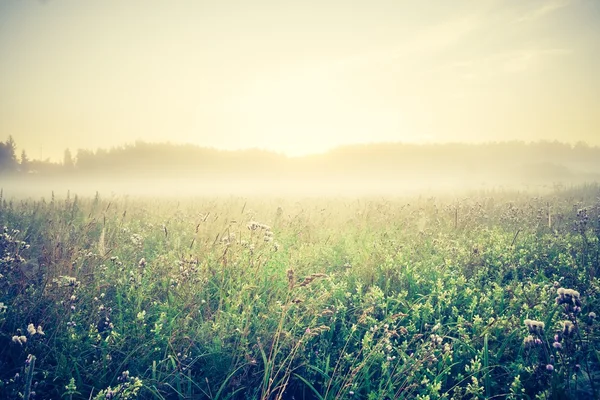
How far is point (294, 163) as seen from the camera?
50375 mm

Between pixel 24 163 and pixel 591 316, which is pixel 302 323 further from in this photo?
pixel 24 163

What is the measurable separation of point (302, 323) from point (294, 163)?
4801 cm

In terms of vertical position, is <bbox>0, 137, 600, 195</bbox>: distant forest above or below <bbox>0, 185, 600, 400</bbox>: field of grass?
above

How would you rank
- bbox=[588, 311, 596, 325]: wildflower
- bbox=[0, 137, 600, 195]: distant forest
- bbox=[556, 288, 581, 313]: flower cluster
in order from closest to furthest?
bbox=[556, 288, 581, 313]: flower cluster < bbox=[588, 311, 596, 325]: wildflower < bbox=[0, 137, 600, 195]: distant forest

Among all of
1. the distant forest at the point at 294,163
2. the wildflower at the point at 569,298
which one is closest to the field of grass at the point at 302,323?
the wildflower at the point at 569,298

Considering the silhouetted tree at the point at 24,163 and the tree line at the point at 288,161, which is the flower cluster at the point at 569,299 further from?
the silhouetted tree at the point at 24,163

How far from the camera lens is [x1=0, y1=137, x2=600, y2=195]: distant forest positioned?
148 ft

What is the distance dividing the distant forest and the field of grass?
41.9 m

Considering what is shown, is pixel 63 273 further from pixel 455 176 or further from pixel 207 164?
pixel 207 164

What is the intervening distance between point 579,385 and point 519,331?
33.5 inches

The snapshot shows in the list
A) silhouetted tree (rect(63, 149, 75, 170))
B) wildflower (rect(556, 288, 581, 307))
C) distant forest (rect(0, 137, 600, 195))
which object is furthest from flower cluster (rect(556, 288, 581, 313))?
silhouetted tree (rect(63, 149, 75, 170))

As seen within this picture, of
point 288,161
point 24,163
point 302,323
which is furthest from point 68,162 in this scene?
point 302,323

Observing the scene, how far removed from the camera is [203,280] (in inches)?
146

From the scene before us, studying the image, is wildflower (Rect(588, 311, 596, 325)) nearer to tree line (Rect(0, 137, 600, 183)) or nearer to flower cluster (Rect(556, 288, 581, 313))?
flower cluster (Rect(556, 288, 581, 313))
